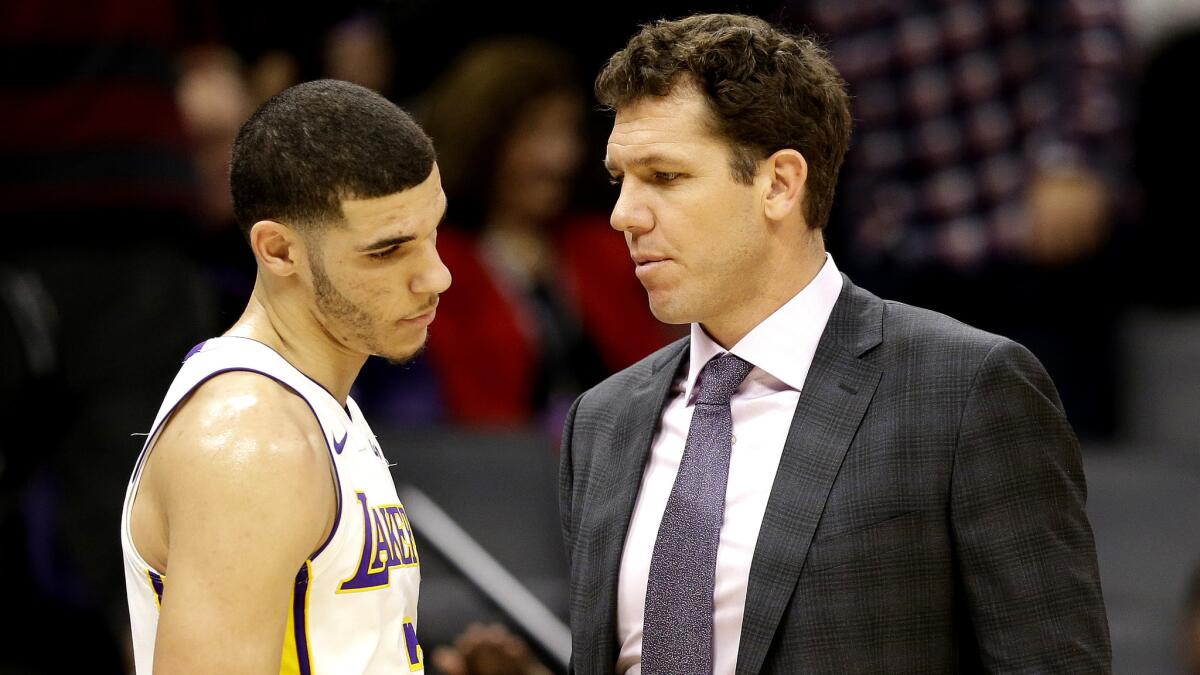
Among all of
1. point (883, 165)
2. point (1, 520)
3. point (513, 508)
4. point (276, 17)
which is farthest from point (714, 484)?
point (276, 17)

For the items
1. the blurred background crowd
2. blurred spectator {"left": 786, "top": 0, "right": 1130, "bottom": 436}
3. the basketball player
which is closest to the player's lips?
the basketball player

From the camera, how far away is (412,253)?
2.80 m

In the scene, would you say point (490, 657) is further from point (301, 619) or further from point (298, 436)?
point (298, 436)

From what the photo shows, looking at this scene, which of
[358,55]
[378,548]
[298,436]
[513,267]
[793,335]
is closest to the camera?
[298,436]

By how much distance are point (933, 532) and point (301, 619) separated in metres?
1.09

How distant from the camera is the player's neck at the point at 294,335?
2.79 metres

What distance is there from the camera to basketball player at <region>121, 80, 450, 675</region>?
95.4 inches

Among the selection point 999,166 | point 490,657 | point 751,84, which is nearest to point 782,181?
point 751,84

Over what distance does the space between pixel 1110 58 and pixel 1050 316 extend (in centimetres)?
99

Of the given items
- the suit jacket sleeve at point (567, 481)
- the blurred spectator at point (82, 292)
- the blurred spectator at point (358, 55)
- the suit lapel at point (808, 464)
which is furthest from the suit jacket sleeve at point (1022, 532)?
the blurred spectator at point (358, 55)

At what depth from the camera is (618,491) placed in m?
3.15

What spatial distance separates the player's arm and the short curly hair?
1029 millimetres

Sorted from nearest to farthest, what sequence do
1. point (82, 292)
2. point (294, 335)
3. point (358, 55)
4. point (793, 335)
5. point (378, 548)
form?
point (378, 548)
point (294, 335)
point (793, 335)
point (82, 292)
point (358, 55)

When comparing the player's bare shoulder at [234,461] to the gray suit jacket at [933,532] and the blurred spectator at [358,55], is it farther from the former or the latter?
the blurred spectator at [358,55]
